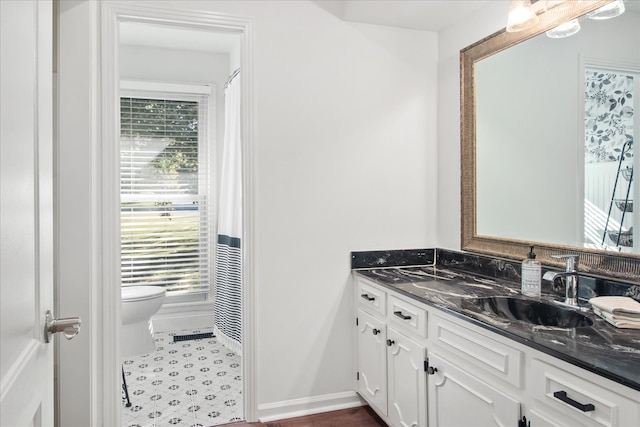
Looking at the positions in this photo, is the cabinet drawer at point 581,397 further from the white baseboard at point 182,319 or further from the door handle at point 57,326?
the white baseboard at point 182,319

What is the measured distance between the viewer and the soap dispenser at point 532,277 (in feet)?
6.33

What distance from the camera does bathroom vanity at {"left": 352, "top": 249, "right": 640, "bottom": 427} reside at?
1.18 m

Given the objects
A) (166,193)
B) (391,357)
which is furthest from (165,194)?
(391,357)

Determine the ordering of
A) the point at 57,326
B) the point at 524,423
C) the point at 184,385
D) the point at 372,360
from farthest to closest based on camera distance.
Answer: the point at 184,385, the point at 372,360, the point at 524,423, the point at 57,326

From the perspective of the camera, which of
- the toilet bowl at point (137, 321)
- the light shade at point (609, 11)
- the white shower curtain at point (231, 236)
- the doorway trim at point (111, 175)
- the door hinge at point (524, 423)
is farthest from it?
the white shower curtain at point (231, 236)

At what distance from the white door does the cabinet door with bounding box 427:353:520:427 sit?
4.33ft

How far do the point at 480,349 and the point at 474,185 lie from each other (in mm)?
1195

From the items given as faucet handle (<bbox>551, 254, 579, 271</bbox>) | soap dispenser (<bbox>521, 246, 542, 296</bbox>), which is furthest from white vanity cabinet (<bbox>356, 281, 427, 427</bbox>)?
faucet handle (<bbox>551, 254, 579, 271</bbox>)

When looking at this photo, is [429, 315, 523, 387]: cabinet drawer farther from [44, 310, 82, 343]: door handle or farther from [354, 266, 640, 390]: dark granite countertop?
[44, 310, 82, 343]: door handle

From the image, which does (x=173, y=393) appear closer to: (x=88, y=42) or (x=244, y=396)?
(x=244, y=396)

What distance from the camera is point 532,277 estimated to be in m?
1.94

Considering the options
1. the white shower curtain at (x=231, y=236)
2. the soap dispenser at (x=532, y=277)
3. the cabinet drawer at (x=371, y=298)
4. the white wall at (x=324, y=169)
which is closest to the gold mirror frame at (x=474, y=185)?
the soap dispenser at (x=532, y=277)

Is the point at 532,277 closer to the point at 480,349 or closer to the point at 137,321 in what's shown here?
the point at 480,349

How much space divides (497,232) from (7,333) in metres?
2.24
